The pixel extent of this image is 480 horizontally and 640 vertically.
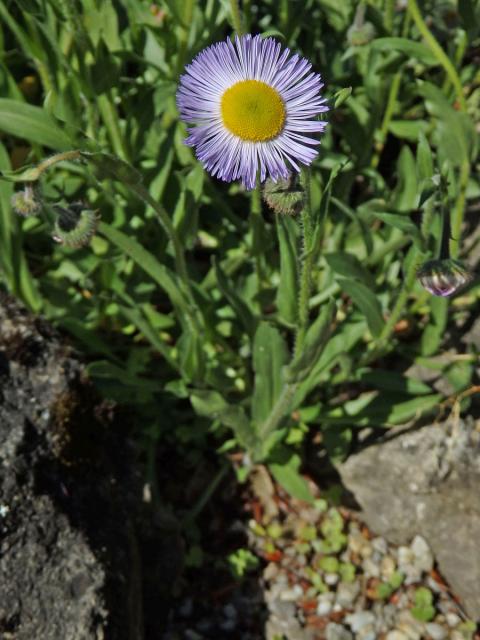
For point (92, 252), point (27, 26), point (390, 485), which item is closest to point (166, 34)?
point (27, 26)

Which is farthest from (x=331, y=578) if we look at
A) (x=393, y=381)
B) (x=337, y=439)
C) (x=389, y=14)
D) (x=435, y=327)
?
(x=389, y=14)

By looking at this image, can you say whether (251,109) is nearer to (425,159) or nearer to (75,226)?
(75,226)

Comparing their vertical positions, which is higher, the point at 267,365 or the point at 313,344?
the point at 313,344

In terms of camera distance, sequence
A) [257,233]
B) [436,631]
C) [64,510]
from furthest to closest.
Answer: [436,631] → [257,233] → [64,510]

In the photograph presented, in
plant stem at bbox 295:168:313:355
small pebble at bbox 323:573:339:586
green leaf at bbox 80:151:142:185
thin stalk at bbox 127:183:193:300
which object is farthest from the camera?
small pebble at bbox 323:573:339:586

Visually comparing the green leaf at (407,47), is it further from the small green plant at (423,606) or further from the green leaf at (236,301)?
the small green plant at (423,606)

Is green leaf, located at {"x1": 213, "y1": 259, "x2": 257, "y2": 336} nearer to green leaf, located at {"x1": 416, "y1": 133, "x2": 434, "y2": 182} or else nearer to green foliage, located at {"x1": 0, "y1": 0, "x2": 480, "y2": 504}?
green foliage, located at {"x1": 0, "y1": 0, "x2": 480, "y2": 504}

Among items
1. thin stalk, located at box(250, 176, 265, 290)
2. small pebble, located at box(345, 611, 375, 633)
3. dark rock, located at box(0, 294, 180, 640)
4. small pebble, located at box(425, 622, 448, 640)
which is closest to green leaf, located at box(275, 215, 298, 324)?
thin stalk, located at box(250, 176, 265, 290)
